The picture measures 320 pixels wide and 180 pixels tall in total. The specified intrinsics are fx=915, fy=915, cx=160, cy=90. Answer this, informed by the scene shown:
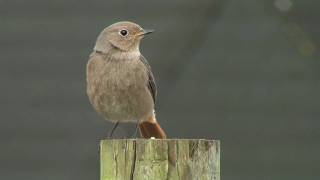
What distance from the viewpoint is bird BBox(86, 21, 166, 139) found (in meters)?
5.58

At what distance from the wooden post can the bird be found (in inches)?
70.9

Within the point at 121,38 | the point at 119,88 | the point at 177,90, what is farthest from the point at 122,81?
the point at 177,90

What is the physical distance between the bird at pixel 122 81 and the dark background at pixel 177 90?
3286mm

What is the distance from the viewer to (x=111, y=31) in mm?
5898

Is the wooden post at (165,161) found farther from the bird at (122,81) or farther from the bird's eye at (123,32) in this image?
the bird's eye at (123,32)

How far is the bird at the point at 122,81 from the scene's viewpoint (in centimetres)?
558

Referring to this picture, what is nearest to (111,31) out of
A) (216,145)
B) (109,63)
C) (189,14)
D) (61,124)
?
(109,63)

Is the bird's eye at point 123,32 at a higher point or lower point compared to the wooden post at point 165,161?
higher

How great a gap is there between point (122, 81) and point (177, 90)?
3718mm

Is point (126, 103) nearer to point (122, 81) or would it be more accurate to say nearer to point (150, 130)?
point (122, 81)

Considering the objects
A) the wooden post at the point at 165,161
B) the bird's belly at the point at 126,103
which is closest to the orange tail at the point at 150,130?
the bird's belly at the point at 126,103

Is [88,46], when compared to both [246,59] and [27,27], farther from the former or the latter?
[246,59]

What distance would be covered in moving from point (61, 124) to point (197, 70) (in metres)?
1.50

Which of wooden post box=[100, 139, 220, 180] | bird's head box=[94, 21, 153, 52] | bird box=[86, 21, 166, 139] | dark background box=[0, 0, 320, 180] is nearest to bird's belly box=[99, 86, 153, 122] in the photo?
bird box=[86, 21, 166, 139]
